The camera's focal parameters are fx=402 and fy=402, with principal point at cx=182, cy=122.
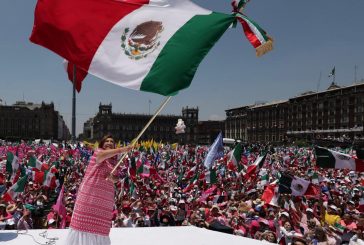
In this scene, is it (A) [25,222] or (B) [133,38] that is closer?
(B) [133,38]

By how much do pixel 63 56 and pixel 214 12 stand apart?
174 centimetres

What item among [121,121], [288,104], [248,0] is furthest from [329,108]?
[248,0]

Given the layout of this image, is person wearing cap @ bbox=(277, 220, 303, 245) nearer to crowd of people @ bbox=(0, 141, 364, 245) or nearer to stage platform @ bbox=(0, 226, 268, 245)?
crowd of people @ bbox=(0, 141, 364, 245)

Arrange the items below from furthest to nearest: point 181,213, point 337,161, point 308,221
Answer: point 181,213, point 337,161, point 308,221

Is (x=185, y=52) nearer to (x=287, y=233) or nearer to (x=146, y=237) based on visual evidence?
(x=146, y=237)

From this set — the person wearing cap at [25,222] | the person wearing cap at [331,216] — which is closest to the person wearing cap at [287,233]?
the person wearing cap at [331,216]

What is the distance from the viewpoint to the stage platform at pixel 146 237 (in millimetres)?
5398

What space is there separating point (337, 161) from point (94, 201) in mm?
7432

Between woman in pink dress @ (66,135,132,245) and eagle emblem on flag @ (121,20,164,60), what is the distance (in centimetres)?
96

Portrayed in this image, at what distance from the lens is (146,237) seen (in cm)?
577

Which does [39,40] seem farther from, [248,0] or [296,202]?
[296,202]

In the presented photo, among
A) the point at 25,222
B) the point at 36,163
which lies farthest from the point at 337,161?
the point at 36,163

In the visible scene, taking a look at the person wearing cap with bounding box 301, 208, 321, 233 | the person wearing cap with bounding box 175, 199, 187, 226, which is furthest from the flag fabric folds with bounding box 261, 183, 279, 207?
the person wearing cap with bounding box 175, 199, 187, 226

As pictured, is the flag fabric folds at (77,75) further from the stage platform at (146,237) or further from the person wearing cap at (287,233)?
the person wearing cap at (287,233)
